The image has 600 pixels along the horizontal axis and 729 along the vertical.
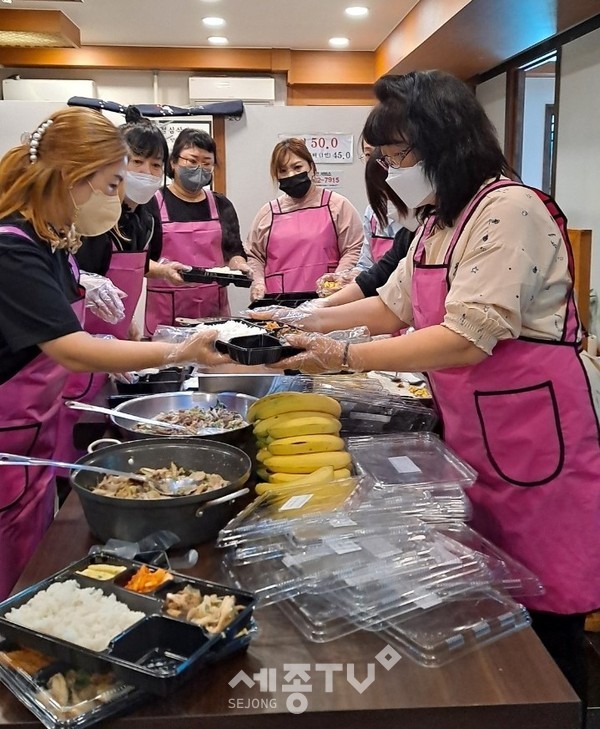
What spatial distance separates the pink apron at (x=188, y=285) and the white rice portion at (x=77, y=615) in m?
2.59

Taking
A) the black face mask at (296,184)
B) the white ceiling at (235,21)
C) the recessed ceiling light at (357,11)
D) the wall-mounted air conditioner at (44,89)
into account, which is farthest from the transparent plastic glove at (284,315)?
the wall-mounted air conditioner at (44,89)

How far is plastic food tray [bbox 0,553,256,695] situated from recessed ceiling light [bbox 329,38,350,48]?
5.29 meters

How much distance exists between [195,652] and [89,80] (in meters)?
5.93

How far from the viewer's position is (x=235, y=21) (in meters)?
4.90

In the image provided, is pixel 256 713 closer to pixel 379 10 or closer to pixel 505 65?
pixel 379 10

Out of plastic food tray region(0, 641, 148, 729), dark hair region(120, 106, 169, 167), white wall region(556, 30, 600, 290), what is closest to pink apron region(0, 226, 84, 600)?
plastic food tray region(0, 641, 148, 729)

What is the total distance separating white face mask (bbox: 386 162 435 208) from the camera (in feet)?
4.95

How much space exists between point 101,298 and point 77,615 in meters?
1.32

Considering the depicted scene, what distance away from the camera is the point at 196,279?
9.26ft

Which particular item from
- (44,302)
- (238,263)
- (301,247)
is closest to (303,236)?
(301,247)

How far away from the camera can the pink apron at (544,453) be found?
1.40m

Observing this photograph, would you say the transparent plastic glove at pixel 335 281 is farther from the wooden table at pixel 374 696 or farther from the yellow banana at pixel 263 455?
the wooden table at pixel 374 696

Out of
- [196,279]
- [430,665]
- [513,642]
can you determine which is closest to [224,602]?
[430,665]

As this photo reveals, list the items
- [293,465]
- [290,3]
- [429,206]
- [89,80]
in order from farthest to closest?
[89,80], [290,3], [429,206], [293,465]
